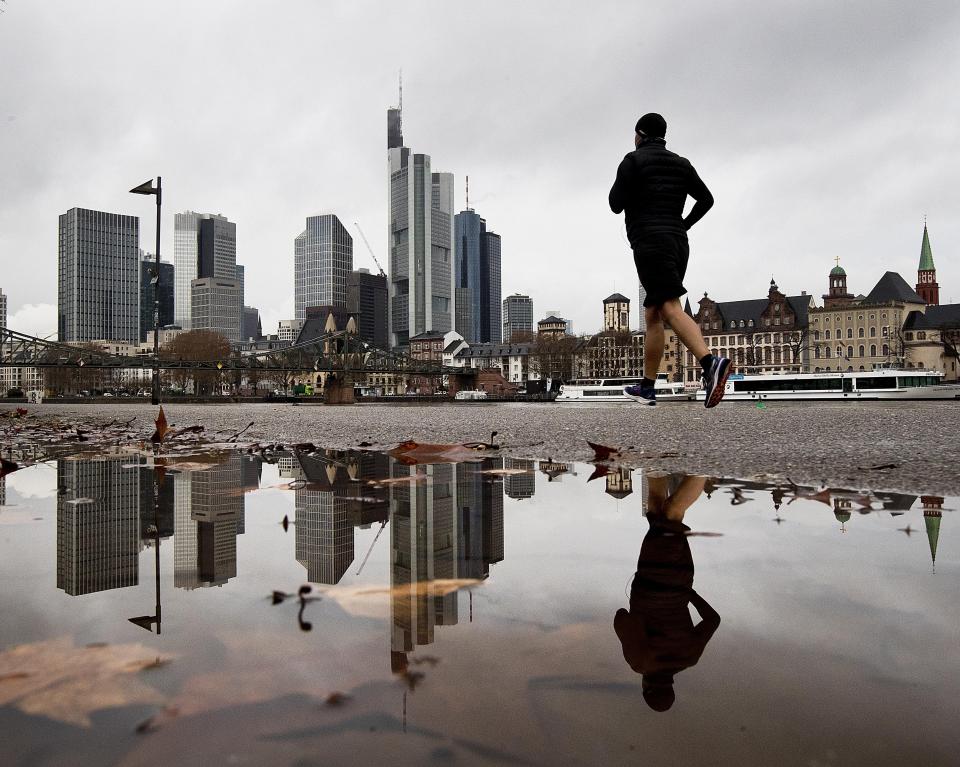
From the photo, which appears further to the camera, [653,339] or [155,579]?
[653,339]

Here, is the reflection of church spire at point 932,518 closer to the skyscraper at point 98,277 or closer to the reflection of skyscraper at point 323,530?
the reflection of skyscraper at point 323,530

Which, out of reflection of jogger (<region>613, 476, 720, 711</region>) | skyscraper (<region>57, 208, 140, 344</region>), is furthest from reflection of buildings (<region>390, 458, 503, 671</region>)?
skyscraper (<region>57, 208, 140, 344</region>)

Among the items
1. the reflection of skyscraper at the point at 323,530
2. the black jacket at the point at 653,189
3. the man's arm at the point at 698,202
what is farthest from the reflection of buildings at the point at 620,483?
the man's arm at the point at 698,202

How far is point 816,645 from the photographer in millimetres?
1337

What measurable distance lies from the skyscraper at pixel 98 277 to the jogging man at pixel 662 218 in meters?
169

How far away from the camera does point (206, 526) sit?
2686 millimetres

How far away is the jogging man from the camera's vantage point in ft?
20.6

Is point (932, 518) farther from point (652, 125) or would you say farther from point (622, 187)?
point (652, 125)

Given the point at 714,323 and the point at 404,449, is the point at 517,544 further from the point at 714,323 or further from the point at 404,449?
the point at 714,323

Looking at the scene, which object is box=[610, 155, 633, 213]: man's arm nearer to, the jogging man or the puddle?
the jogging man

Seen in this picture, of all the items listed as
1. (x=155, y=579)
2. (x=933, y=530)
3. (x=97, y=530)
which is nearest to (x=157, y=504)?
(x=97, y=530)

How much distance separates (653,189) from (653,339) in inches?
57.4

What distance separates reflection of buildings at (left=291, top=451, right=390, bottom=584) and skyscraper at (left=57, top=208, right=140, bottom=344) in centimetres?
16983

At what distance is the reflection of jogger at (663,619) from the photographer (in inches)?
48.2
